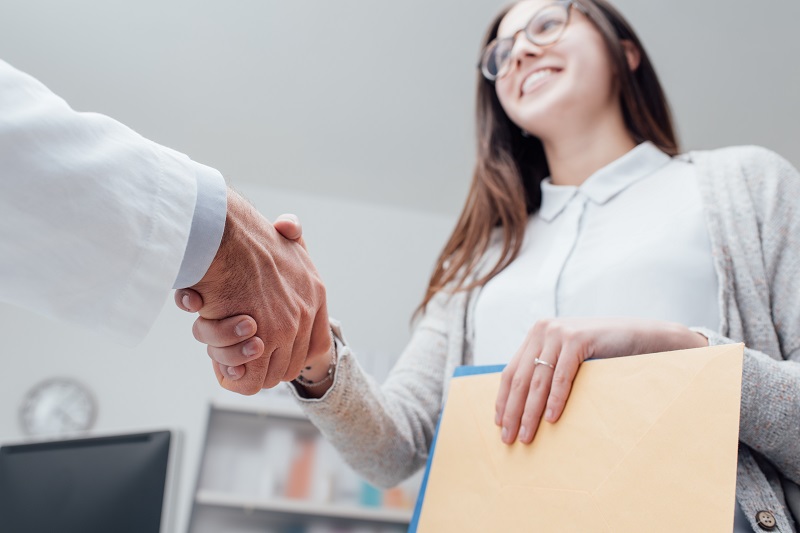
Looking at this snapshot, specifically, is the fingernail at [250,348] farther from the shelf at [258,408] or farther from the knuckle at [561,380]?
the shelf at [258,408]

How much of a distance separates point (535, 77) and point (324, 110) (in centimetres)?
186

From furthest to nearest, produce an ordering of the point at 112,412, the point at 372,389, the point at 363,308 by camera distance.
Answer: the point at 363,308 → the point at 112,412 → the point at 372,389

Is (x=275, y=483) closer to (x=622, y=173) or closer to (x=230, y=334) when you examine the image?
(x=622, y=173)

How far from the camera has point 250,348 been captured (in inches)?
25.2

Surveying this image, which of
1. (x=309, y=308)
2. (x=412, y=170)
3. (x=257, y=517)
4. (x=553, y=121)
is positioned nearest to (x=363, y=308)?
(x=412, y=170)

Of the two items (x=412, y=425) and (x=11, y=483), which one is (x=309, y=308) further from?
(x=11, y=483)

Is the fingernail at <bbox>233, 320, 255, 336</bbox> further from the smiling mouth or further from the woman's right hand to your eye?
the smiling mouth

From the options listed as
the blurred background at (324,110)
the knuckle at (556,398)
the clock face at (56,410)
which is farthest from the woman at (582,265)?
the clock face at (56,410)

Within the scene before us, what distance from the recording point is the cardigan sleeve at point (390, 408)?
0.82 meters

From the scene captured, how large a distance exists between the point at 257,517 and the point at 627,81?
213 cm

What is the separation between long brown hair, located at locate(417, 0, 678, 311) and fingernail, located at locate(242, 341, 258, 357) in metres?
0.47

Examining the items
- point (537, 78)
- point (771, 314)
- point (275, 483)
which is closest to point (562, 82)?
point (537, 78)

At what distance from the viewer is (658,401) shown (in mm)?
528

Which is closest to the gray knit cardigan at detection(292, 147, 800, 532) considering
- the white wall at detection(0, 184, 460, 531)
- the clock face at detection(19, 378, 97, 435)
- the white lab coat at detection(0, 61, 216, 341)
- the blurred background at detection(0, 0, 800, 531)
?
the white lab coat at detection(0, 61, 216, 341)
